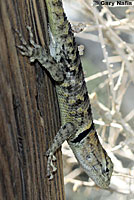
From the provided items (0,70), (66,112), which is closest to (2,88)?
(0,70)

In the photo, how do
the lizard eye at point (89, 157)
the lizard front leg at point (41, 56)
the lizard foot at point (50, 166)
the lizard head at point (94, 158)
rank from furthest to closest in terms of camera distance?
the lizard eye at point (89, 157), the lizard head at point (94, 158), the lizard foot at point (50, 166), the lizard front leg at point (41, 56)

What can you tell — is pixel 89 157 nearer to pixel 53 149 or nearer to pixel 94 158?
pixel 94 158

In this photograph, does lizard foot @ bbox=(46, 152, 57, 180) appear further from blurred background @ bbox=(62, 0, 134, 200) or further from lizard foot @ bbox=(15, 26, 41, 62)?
blurred background @ bbox=(62, 0, 134, 200)

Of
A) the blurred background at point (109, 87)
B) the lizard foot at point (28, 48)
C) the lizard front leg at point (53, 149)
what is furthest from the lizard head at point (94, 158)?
the blurred background at point (109, 87)

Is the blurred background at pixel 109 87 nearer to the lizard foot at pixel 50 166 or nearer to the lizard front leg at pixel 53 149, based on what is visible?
the lizard front leg at pixel 53 149

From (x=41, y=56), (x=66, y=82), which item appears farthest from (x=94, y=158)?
(x=41, y=56)

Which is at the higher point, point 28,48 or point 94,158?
point 28,48
